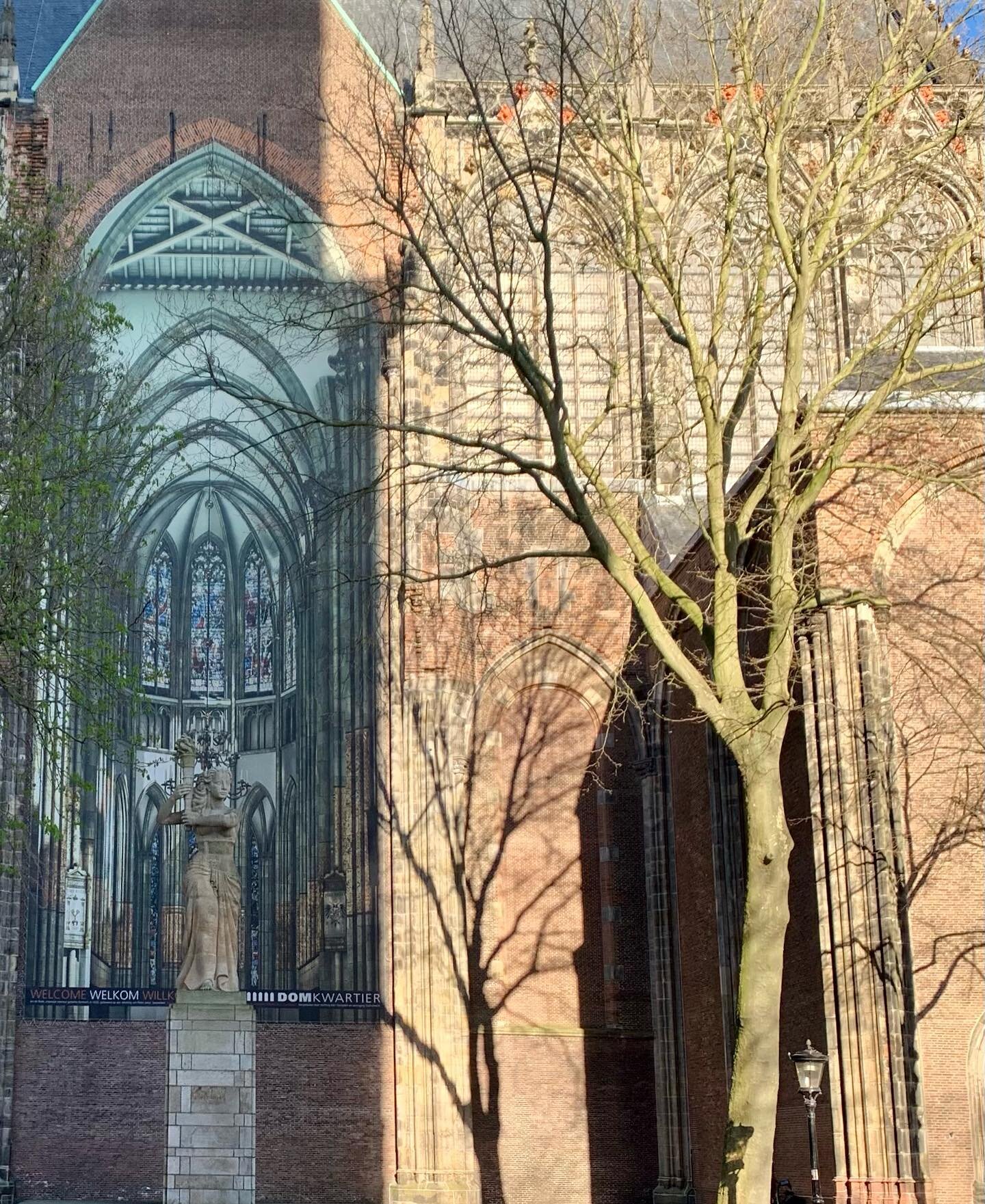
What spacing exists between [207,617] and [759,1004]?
58.6 feet

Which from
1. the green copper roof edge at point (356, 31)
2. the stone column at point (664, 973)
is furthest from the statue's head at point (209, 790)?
the green copper roof edge at point (356, 31)

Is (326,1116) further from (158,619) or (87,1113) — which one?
(158,619)

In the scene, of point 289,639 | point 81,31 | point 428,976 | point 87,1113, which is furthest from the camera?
point 81,31

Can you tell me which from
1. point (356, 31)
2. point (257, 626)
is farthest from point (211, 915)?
point (356, 31)

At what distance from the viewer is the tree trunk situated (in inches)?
403

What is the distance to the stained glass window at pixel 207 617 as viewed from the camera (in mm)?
26594

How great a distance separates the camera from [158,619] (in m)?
26.9

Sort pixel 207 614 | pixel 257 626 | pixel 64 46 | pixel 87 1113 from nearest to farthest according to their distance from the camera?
pixel 87 1113, pixel 64 46, pixel 257 626, pixel 207 614

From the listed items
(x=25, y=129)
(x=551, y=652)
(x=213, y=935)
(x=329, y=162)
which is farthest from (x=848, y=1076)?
(x=25, y=129)

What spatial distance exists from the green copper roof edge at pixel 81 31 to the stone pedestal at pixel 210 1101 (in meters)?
14.9

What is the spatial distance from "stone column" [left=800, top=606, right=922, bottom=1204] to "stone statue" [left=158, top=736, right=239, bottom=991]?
589 cm

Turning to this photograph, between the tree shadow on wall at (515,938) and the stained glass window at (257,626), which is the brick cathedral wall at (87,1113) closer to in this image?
the tree shadow on wall at (515,938)

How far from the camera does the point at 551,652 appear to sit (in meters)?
23.2

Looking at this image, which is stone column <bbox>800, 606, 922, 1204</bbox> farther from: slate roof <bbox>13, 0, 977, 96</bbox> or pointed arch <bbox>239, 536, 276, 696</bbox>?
slate roof <bbox>13, 0, 977, 96</bbox>
